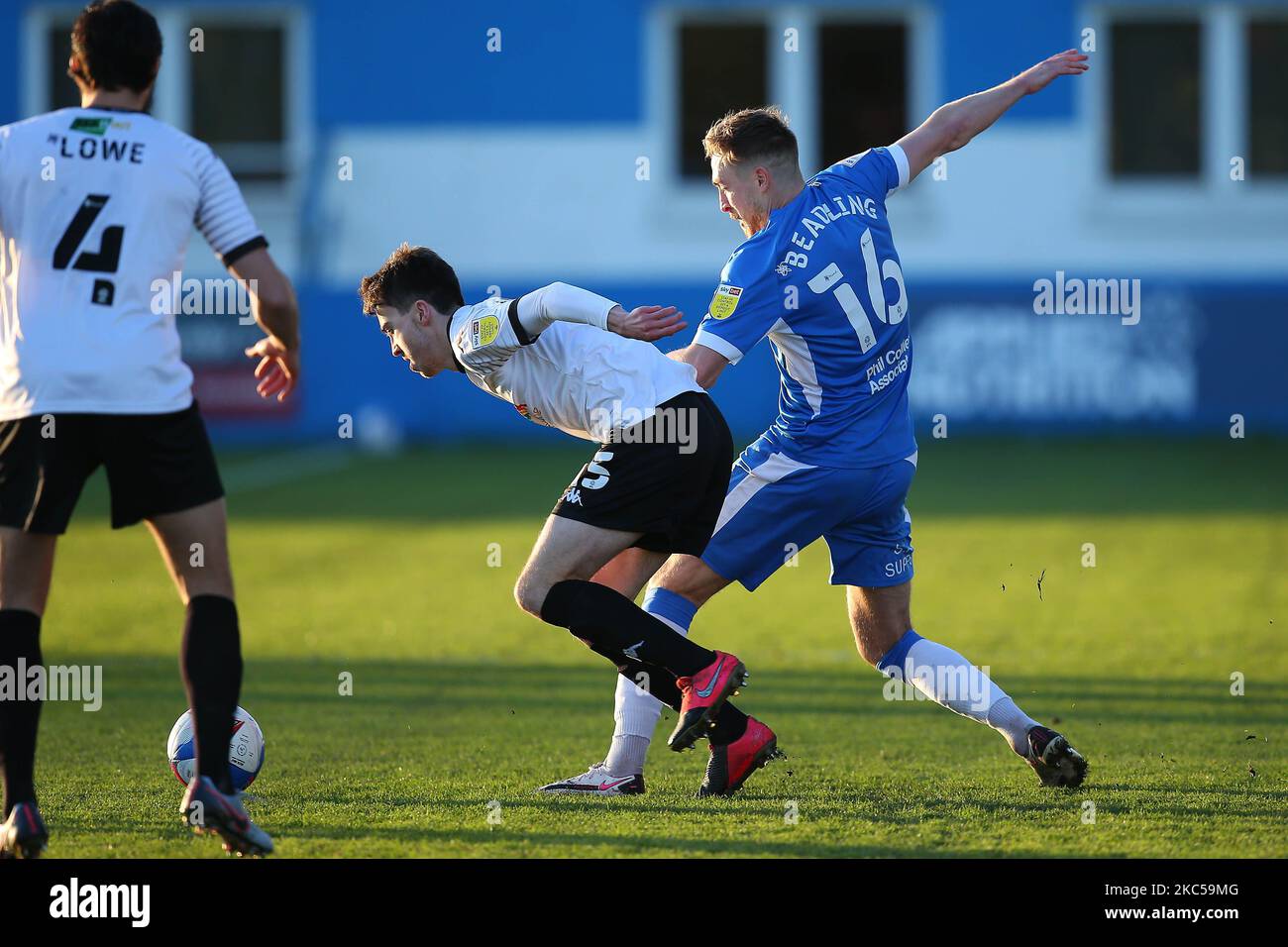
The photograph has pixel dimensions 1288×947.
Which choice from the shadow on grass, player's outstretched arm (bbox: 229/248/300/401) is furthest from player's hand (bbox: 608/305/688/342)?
the shadow on grass

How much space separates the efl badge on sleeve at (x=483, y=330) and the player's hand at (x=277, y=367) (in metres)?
0.51

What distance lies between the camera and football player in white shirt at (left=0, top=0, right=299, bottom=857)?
4363 millimetres

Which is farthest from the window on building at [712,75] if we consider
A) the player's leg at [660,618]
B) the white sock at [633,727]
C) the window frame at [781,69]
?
the white sock at [633,727]

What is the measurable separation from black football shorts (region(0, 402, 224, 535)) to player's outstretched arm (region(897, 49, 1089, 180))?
8.50 ft

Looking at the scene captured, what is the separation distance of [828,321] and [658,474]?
0.78 meters

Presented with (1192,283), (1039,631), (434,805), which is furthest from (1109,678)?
(1192,283)

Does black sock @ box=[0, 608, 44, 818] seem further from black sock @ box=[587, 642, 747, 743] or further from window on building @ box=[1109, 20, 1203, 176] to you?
window on building @ box=[1109, 20, 1203, 176]

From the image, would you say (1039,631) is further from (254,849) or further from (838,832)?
(254,849)

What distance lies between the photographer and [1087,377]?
63.4 ft

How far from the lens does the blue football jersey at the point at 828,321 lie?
5.18 metres

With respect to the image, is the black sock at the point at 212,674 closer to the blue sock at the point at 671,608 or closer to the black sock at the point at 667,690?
the black sock at the point at 667,690

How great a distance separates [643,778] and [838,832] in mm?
Answer: 935
